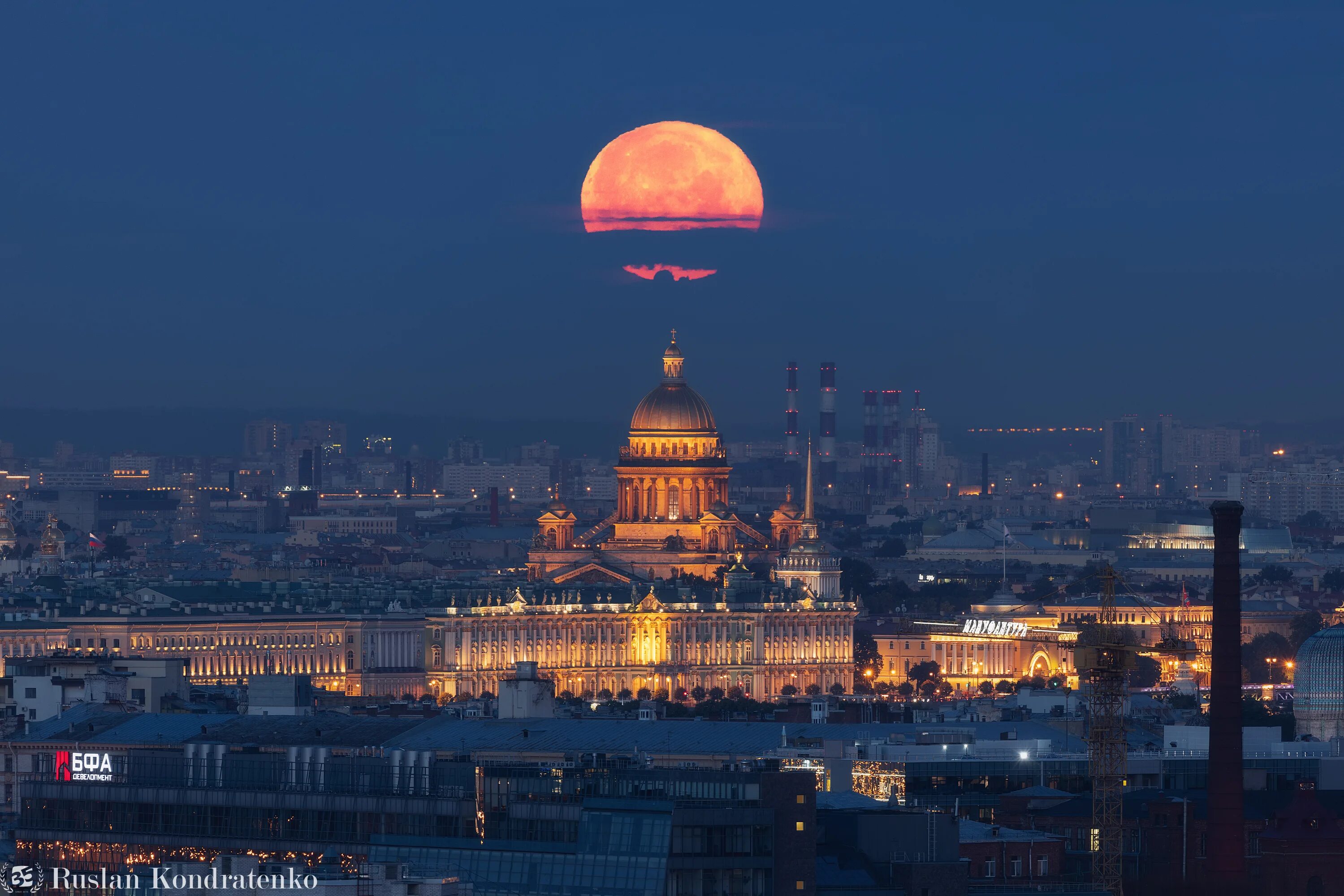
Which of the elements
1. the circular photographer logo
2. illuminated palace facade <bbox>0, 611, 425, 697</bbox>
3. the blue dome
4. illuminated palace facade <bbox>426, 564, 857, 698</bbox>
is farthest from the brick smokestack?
illuminated palace facade <bbox>426, 564, 857, 698</bbox>

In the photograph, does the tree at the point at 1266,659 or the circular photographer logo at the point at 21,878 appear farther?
the tree at the point at 1266,659

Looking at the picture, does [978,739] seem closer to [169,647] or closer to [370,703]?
[370,703]

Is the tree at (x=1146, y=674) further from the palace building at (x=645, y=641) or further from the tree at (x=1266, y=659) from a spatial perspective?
the palace building at (x=645, y=641)

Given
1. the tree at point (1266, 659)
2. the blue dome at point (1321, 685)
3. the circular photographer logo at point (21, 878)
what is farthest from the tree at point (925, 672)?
the circular photographer logo at point (21, 878)

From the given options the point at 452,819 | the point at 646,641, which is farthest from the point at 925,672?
the point at 452,819

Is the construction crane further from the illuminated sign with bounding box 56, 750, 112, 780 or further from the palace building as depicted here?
the palace building
